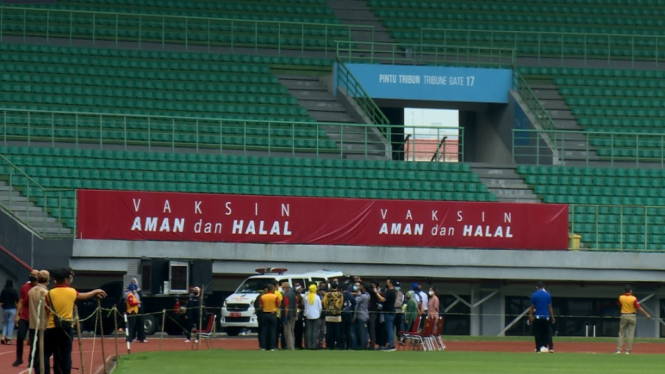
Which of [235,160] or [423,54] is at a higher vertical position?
[423,54]

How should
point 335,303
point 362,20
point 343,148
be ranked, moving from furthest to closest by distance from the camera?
point 362,20, point 343,148, point 335,303

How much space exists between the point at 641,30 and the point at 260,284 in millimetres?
20904

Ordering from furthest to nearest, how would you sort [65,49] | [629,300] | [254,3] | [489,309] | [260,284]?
[254,3] → [65,49] → [489,309] → [260,284] → [629,300]

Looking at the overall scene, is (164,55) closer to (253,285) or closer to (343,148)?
(343,148)

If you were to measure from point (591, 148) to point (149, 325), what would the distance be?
1614cm

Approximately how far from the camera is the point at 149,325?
109 feet

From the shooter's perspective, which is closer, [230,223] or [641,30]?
[230,223]

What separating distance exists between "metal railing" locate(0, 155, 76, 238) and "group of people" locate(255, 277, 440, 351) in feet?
23.3

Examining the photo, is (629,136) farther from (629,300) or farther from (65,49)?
(65,49)

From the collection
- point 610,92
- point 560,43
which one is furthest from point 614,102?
point 560,43

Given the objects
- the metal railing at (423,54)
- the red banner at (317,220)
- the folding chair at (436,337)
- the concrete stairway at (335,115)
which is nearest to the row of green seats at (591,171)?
the red banner at (317,220)

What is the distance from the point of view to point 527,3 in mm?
48062

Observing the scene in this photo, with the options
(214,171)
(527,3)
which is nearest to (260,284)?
(214,171)

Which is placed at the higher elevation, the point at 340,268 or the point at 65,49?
the point at 65,49
